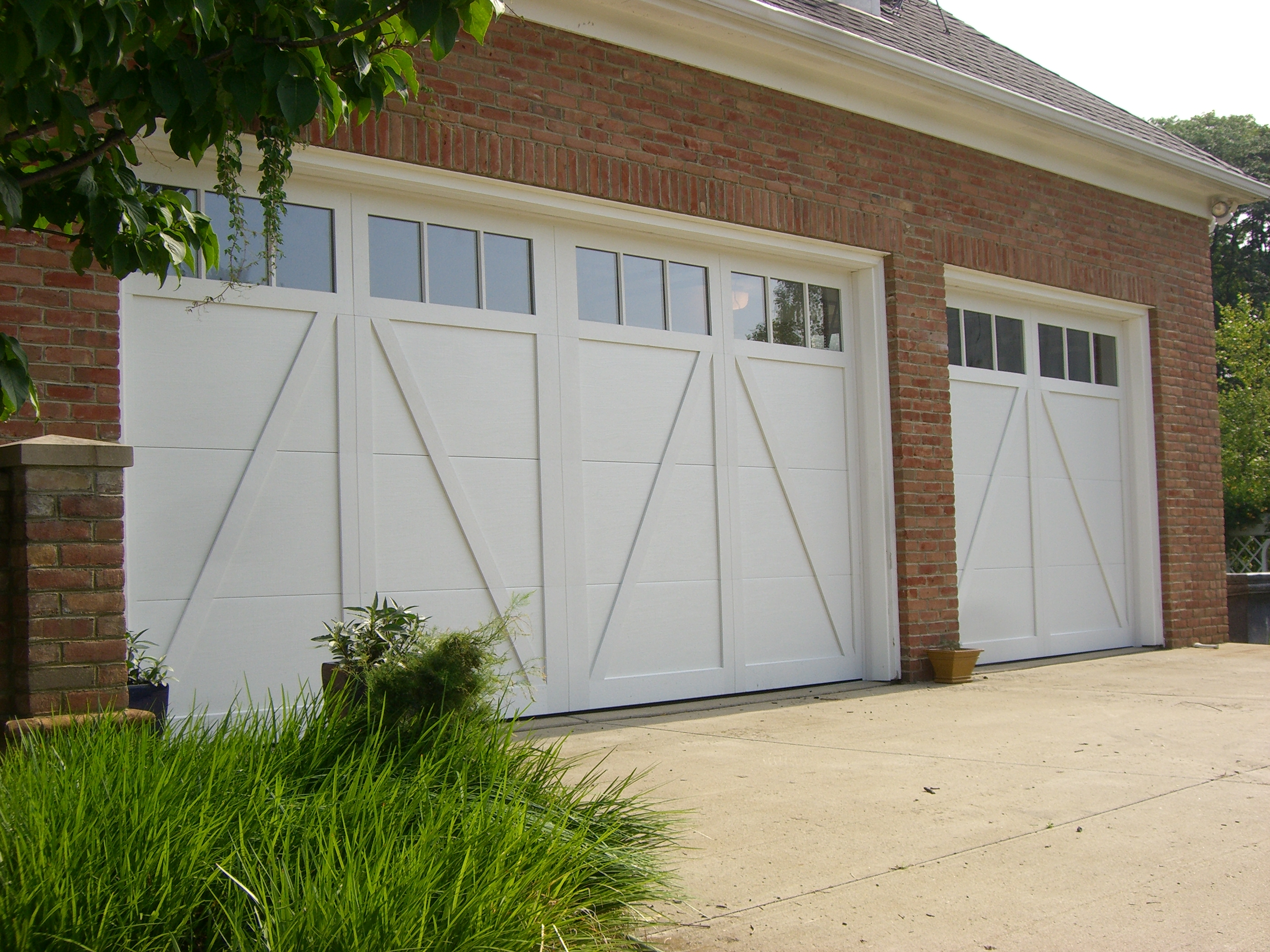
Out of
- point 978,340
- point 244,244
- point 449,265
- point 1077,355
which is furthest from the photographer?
point 1077,355

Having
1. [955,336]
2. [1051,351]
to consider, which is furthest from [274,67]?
[1051,351]

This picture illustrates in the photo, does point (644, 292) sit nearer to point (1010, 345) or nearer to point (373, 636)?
point (373, 636)

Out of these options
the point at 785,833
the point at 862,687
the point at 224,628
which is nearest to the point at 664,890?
the point at 785,833

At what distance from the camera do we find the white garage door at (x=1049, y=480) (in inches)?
368

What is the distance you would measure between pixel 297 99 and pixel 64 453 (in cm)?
227

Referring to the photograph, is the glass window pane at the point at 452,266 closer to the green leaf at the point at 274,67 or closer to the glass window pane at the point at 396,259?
the glass window pane at the point at 396,259

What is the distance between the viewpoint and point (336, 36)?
264cm

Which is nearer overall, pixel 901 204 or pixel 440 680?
pixel 440 680

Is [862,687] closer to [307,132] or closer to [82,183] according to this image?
[307,132]

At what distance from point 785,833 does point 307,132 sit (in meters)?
4.17

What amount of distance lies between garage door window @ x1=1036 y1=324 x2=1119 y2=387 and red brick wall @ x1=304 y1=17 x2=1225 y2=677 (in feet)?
1.43

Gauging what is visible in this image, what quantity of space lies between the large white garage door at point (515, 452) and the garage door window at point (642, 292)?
19 mm

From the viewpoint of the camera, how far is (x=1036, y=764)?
5.22 meters

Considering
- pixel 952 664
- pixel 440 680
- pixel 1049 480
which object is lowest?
pixel 952 664
